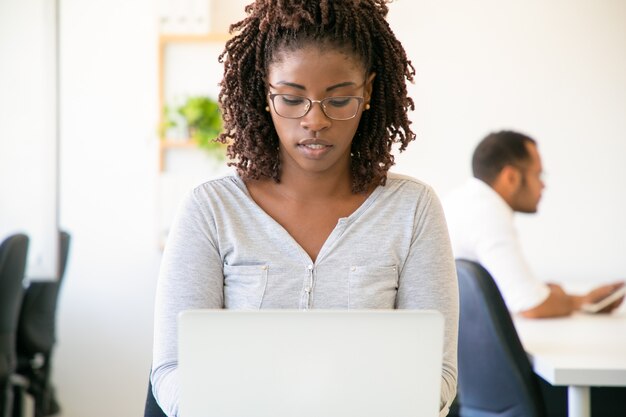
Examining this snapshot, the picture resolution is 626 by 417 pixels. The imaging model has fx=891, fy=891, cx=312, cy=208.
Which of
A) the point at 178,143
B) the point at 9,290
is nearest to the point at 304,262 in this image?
the point at 9,290

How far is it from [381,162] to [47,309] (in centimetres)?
242

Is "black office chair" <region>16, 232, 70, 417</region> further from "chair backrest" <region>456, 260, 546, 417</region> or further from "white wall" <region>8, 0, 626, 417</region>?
"chair backrest" <region>456, 260, 546, 417</region>

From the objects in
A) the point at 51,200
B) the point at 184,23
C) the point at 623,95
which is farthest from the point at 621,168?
the point at 51,200

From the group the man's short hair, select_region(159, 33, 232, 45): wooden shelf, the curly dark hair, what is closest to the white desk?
the man's short hair

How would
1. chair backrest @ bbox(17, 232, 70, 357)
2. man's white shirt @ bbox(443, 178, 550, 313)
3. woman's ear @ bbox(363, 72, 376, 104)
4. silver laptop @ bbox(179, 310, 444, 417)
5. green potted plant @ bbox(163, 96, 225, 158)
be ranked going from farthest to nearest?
1. green potted plant @ bbox(163, 96, 225, 158)
2. chair backrest @ bbox(17, 232, 70, 357)
3. man's white shirt @ bbox(443, 178, 550, 313)
4. woman's ear @ bbox(363, 72, 376, 104)
5. silver laptop @ bbox(179, 310, 444, 417)

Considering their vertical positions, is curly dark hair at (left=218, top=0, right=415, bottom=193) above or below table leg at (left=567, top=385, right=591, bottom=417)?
above

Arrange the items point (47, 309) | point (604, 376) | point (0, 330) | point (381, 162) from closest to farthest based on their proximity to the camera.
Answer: point (381, 162), point (604, 376), point (0, 330), point (47, 309)

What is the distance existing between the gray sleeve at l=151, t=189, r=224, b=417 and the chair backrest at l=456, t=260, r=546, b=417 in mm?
723

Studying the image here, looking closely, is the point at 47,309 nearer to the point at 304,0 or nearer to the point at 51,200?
the point at 51,200

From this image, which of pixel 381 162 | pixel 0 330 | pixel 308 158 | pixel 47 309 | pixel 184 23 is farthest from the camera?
pixel 184 23

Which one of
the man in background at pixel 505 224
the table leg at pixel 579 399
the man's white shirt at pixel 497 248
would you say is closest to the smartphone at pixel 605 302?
the man in background at pixel 505 224

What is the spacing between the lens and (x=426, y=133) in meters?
4.20

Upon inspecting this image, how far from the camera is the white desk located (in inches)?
66.2

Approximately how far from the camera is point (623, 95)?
4.21 m
